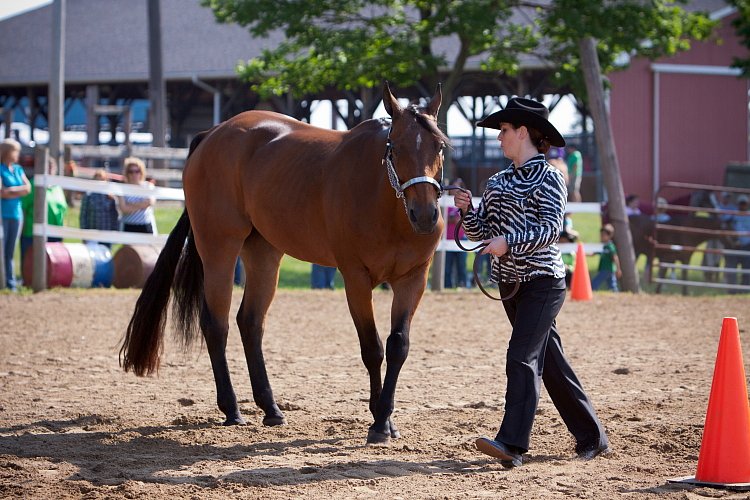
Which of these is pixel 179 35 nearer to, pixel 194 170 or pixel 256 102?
pixel 256 102

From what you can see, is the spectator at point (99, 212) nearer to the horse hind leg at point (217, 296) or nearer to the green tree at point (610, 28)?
the green tree at point (610, 28)

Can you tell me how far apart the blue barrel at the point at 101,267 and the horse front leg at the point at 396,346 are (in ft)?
28.4

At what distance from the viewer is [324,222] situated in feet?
19.7

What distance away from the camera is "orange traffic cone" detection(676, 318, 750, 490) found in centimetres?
441

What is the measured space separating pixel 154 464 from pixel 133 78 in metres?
29.4

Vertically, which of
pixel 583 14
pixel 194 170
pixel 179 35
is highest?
pixel 179 35

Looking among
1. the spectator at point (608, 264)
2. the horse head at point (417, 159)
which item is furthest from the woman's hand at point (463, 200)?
the spectator at point (608, 264)

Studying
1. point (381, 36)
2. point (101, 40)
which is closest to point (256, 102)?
point (101, 40)

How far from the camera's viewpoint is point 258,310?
21.5ft

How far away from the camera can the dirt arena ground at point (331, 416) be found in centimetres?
452

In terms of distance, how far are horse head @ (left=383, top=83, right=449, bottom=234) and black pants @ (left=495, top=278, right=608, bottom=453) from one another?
21.7 inches

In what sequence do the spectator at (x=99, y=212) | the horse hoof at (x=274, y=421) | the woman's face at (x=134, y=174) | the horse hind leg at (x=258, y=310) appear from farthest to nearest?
the spectator at (x=99, y=212), the woman's face at (x=134, y=174), the horse hind leg at (x=258, y=310), the horse hoof at (x=274, y=421)

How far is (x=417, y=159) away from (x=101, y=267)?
9306mm

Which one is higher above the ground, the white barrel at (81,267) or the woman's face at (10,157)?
the woman's face at (10,157)
